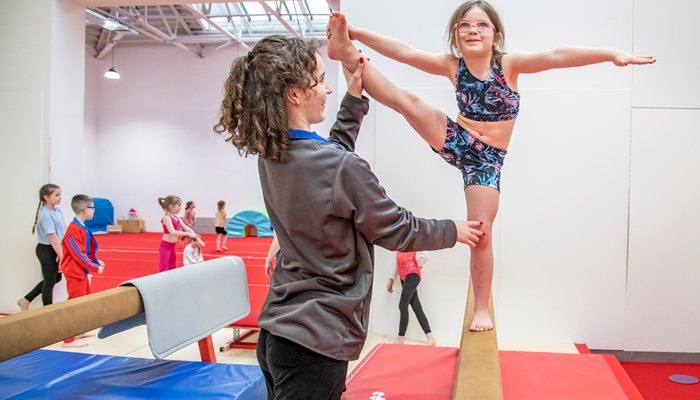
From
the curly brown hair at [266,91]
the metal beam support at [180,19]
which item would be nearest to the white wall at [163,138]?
the metal beam support at [180,19]

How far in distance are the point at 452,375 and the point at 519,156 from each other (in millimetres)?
3235

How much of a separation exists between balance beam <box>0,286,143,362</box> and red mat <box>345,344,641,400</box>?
1150 millimetres

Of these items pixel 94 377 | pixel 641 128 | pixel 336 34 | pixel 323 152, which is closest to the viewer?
pixel 323 152

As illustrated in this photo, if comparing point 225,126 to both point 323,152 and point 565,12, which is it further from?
point 565,12

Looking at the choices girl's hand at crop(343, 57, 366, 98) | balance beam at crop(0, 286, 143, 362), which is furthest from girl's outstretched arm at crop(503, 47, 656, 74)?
balance beam at crop(0, 286, 143, 362)

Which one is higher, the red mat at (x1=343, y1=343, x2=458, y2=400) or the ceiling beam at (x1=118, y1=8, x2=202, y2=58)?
the ceiling beam at (x1=118, y1=8, x2=202, y2=58)

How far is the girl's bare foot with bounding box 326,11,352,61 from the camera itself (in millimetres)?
1756

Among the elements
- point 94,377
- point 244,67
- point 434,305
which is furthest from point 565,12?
point 94,377

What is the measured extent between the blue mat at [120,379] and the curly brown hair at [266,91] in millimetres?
1465

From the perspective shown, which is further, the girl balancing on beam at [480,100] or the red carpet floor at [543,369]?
the red carpet floor at [543,369]

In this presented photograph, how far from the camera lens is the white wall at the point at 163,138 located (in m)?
14.9

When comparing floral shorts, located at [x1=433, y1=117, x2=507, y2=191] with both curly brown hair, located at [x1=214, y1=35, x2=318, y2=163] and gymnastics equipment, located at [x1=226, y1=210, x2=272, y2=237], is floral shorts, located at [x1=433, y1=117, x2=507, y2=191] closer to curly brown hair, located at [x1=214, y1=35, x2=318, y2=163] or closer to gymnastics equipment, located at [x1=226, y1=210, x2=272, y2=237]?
curly brown hair, located at [x1=214, y1=35, x2=318, y2=163]

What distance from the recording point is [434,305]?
5.25 m

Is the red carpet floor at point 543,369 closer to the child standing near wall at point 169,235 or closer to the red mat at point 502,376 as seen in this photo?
the red mat at point 502,376
